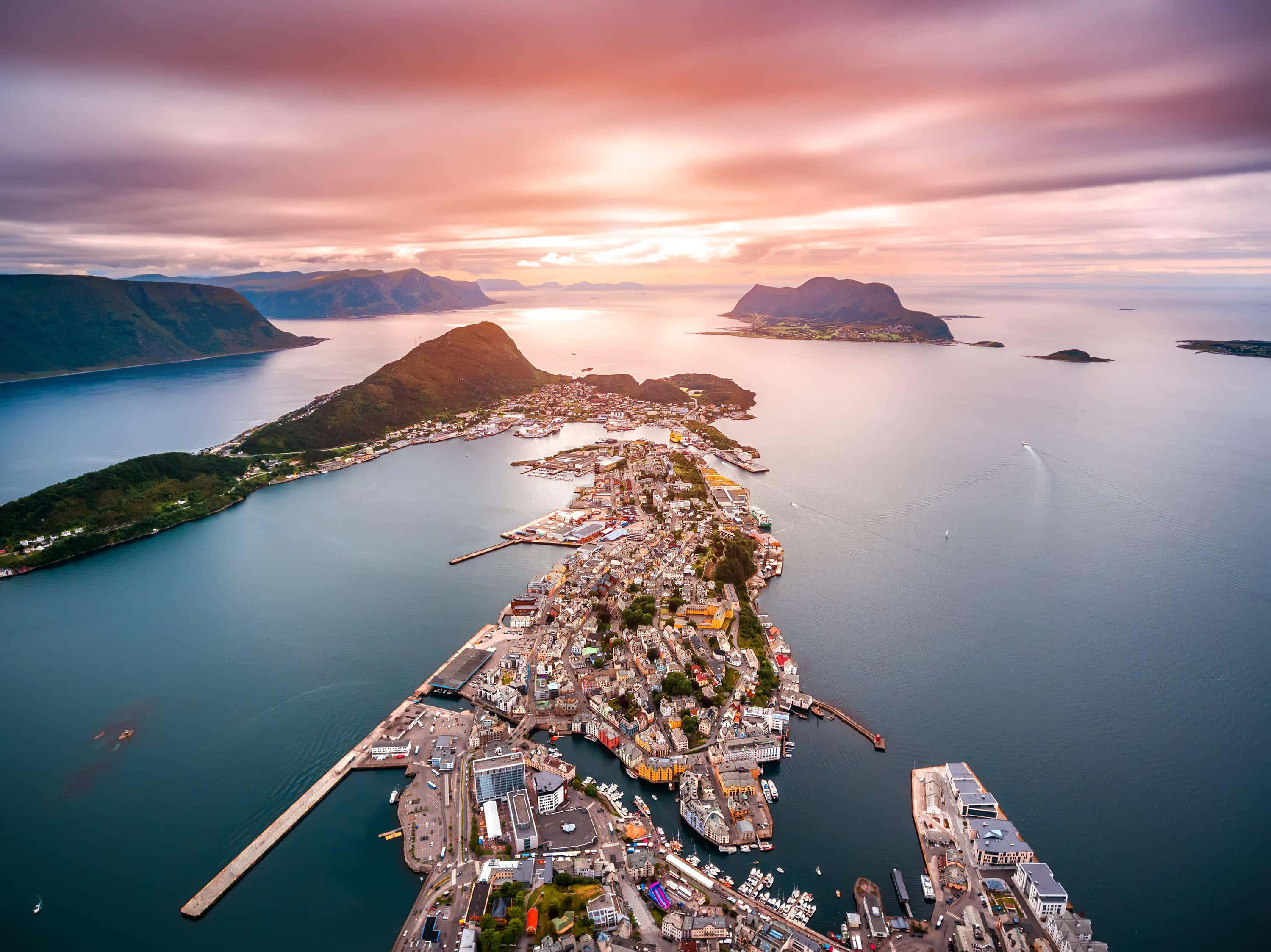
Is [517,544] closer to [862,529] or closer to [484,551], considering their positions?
[484,551]

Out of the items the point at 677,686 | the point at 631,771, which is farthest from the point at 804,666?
the point at 631,771

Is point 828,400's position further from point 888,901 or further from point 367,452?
point 888,901

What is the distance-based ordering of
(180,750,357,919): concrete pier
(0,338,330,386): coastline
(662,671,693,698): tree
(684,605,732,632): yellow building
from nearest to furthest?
1. (180,750,357,919): concrete pier
2. (662,671,693,698): tree
3. (684,605,732,632): yellow building
4. (0,338,330,386): coastline

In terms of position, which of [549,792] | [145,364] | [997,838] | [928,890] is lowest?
[145,364]

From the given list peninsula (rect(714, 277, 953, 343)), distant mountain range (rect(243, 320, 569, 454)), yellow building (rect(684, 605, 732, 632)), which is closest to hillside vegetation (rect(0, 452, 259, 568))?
distant mountain range (rect(243, 320, 569, 454))

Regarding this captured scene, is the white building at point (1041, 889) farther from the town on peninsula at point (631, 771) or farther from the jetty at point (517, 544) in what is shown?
the jetty at point (517, 544)

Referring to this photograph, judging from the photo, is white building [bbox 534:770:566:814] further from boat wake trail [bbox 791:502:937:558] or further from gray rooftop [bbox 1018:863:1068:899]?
boat wake trail [bbox 791:502:937:558]

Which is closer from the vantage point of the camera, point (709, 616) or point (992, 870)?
point (992, 870)
